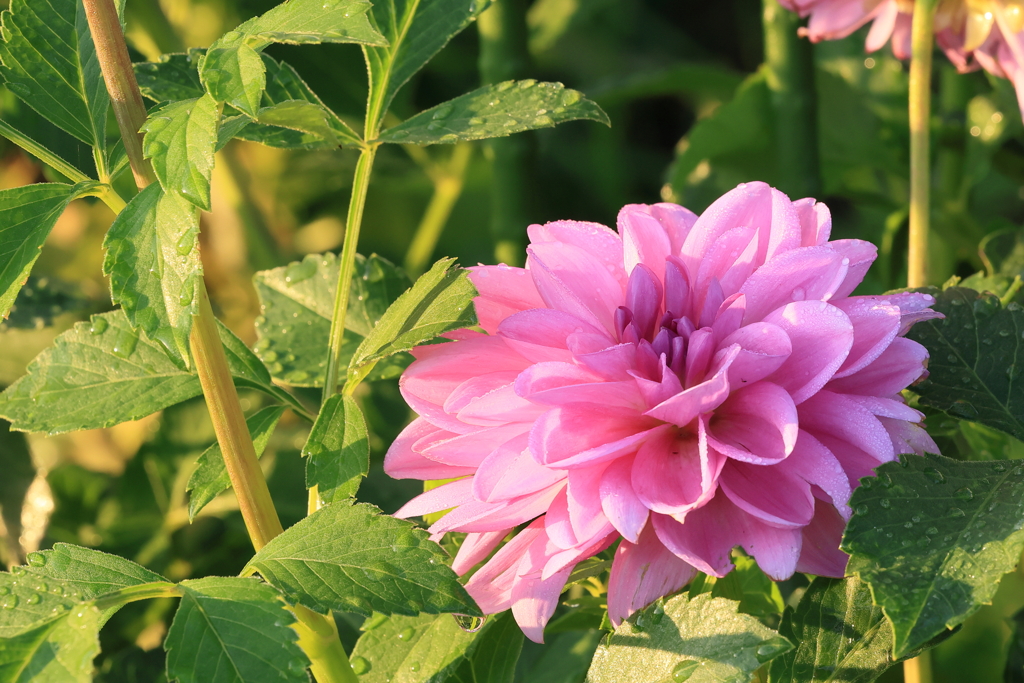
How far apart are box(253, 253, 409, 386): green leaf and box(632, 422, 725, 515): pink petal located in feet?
0.67

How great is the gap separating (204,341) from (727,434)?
20 centimetres

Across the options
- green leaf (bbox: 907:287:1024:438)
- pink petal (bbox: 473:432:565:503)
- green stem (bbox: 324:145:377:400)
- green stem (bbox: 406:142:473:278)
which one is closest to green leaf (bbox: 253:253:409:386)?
green stem (bbox: 324:145:377:400)

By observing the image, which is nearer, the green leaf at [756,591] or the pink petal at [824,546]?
the pink petal at [824,546]

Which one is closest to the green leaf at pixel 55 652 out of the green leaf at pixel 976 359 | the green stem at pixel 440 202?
the green leaf at pixel 976 359

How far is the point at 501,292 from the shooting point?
0.39 m

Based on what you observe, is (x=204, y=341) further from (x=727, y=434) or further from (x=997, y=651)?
(x=997, y=651)

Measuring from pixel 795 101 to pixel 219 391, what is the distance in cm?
55

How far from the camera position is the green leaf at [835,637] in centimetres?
37

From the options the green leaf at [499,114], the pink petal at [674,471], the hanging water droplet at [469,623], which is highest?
the green leaf at [499,114]

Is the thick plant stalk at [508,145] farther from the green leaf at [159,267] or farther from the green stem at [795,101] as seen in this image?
the green leaf at [159,267]

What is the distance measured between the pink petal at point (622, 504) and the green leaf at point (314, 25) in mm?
164

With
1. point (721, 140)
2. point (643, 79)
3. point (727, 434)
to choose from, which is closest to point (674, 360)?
point (727, 434)

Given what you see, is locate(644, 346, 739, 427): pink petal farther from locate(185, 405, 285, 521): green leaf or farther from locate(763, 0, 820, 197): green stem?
locate(763, 0, 820, 197): green stem

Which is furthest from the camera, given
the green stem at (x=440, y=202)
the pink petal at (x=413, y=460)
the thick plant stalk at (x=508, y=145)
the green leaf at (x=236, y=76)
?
the green stem at (x=440, y=202)
